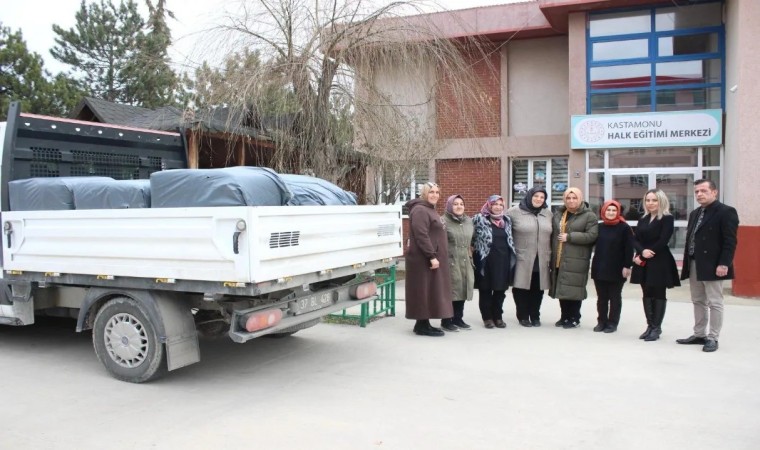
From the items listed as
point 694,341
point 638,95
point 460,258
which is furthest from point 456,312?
point 638,95

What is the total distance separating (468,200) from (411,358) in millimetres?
10912

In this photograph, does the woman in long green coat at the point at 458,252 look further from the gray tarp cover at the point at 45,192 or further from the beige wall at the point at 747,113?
the beige wall at the point at 747,113

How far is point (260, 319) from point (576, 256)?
4.11 meters

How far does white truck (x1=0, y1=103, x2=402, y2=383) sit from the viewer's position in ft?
15.1

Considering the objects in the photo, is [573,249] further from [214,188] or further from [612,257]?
[214,188]

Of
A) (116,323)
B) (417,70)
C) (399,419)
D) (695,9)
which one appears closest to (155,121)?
(417,70)

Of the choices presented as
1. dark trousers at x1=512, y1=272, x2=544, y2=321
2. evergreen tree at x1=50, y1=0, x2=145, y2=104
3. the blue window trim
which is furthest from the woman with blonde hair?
evergreen tree at x1=50, y1=0, x2=145, y2=104

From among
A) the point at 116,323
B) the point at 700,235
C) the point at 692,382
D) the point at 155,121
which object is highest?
the point at 155,121

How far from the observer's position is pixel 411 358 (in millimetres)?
6234

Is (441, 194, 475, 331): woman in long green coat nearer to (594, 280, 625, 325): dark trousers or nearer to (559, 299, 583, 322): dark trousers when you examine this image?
(559, 299, 583, 322): dark trousers

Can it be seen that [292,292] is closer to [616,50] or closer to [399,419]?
[399,419]

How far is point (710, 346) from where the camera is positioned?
646 centimetres

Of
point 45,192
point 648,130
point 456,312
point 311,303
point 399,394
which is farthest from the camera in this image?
point 648,130

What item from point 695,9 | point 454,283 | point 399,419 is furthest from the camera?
point 695,9
